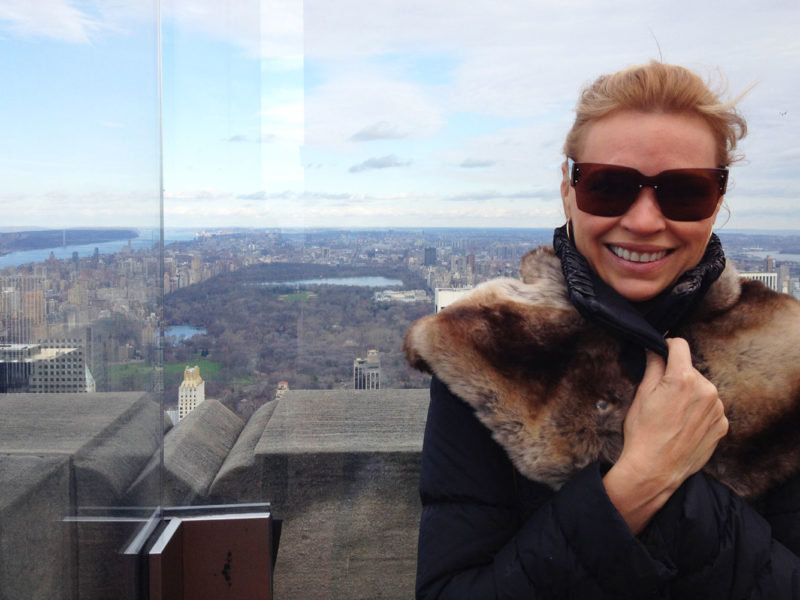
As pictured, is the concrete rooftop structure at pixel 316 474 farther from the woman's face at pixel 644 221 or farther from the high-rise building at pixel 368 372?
the woman's face at pixel 644 221

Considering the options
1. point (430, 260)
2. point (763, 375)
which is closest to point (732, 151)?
point (763, 375)

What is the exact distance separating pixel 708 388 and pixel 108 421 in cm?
154

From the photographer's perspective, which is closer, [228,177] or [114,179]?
[114,179]

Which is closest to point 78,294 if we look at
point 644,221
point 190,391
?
point 190,391

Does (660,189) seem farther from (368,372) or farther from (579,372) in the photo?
(368,372)

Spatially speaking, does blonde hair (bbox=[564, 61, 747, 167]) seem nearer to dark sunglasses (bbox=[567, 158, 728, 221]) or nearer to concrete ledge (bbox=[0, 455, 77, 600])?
dark sunglasses (bbox=[567, 158, 728, 221])

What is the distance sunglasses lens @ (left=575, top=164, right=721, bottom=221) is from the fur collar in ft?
0.56

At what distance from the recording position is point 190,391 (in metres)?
2.46

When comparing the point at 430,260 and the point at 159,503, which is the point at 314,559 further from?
the point at 430,260

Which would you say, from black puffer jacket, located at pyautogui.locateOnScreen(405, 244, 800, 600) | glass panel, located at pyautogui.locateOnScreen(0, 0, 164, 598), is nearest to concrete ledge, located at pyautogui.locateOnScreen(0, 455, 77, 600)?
glass panel, located at pyautogui.locateOnScreen(0, 0, 164, 598)

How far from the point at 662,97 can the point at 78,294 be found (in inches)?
57.6

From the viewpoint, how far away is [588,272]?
4.49ft

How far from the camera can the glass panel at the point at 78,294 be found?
1.54 meters

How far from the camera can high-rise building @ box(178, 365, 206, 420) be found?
2447 millimetres
